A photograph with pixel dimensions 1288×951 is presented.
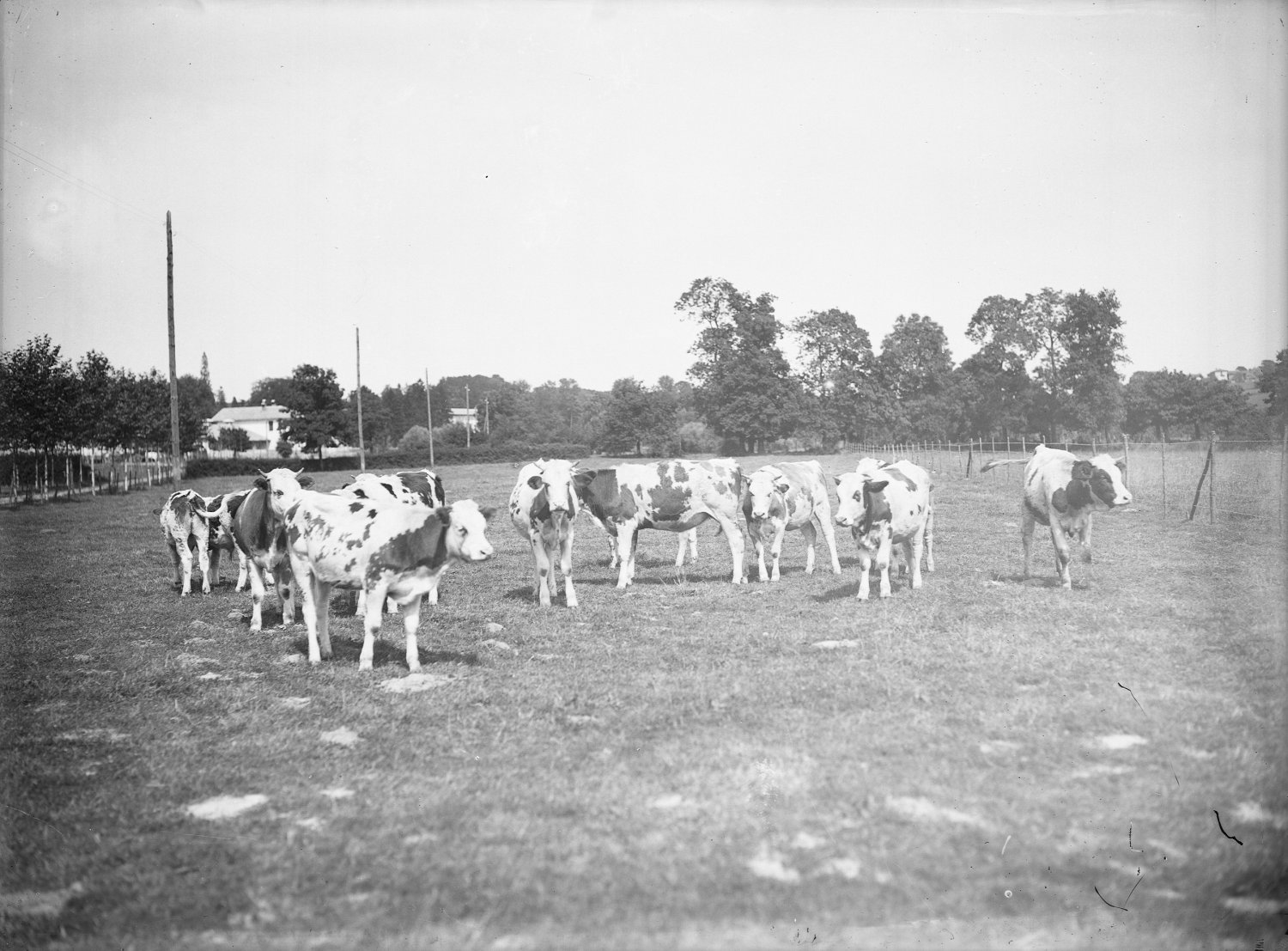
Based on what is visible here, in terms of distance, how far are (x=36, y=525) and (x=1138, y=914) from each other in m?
30.7

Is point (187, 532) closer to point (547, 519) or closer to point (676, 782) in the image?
point (547, 519)

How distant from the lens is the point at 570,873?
168 inches

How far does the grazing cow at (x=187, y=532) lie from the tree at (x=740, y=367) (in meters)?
19.9

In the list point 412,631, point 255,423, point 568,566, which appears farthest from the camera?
point 255,423

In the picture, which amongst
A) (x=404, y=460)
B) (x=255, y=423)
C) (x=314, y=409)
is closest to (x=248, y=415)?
(x=255, y=423)

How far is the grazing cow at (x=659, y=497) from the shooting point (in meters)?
14.3

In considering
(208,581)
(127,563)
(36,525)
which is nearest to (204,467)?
(36,525)

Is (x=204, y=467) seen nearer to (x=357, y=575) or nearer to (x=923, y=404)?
(x=923, y=404)

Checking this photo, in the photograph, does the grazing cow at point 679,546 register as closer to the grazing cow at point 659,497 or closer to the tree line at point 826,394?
the grazing cow at point 659,497

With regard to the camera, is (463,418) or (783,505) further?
(463,418)

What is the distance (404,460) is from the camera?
66625mm

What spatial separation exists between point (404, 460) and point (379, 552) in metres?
60.2

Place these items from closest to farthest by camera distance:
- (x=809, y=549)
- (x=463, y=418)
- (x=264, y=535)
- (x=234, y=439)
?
(x=264, y=535) → (x=809, y=549) → (x=234, y=439) → (x=463, y=418)

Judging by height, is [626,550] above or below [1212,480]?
below
